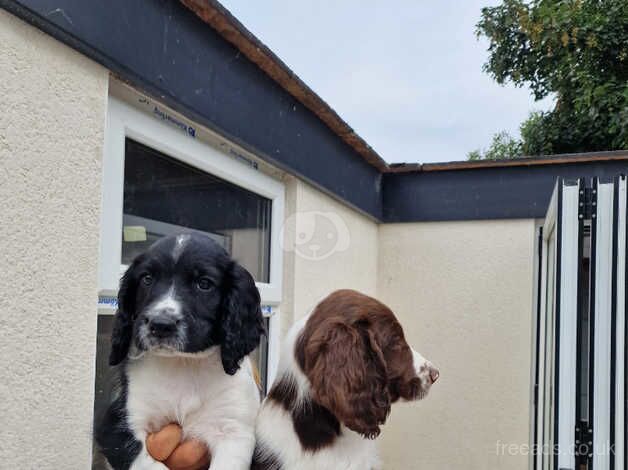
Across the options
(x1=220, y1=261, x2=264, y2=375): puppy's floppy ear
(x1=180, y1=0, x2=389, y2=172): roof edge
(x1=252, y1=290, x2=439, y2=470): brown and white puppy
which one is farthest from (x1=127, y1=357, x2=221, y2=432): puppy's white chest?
(x1=180, y1=0, x2=389, y2=172): roof edge

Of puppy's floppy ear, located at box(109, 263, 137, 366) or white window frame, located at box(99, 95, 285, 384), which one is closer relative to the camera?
puppy's floppy ear, located at box(109, 263, 137, 366)

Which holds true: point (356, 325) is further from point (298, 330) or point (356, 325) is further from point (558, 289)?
point (558, 289)

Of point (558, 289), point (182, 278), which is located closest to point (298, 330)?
point (182, 278)

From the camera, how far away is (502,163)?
19.6ft

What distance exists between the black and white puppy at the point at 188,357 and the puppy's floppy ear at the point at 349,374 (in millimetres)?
263

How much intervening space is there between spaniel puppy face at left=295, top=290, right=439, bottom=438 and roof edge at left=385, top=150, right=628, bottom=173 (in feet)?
13.5

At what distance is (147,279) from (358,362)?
0.82 m

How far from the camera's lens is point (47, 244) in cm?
202

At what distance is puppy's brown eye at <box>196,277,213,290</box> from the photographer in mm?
2053

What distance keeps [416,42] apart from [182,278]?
14442mm

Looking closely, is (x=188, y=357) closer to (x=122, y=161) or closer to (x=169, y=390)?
(x=169, y=390)

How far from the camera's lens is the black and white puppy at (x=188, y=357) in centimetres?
198

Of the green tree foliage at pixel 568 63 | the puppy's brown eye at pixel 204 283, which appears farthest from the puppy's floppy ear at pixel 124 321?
the green tree foliage at pixel 568 63

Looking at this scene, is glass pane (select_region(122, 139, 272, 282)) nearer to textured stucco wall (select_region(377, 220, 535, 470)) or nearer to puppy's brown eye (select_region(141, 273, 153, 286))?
puppy's brown eye (select_region(141, 273, 153, 286))
